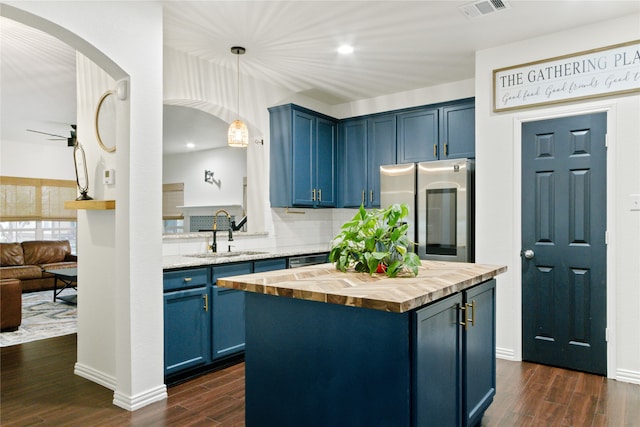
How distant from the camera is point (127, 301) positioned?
106 inches

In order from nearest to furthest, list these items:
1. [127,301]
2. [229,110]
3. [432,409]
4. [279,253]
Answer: [432,409]
[127,301]
[279,253]
[229,110]

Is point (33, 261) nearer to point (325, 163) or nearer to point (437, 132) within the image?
point (325, 163)

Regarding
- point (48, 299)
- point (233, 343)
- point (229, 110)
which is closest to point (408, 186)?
point (229, 110)

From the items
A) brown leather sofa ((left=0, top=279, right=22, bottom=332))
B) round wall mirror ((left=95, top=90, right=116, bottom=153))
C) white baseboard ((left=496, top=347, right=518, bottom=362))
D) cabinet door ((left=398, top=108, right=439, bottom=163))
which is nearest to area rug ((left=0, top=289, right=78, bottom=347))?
brown leather sofa ((left=0, top=279, right=22, bottom=332))

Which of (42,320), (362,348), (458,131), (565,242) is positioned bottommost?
(42,320)

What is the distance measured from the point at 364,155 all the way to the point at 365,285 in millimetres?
Answer: 3394

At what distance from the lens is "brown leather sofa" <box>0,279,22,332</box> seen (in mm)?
4395

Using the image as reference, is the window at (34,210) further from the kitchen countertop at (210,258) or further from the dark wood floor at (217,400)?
the kitchen countertop at (210,258)

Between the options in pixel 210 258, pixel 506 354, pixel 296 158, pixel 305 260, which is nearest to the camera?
pixel 210 258

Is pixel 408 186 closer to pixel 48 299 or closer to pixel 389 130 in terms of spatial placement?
pixel 389 130

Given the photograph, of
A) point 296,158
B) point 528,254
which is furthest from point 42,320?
point 528,254

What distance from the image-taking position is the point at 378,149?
195 inches

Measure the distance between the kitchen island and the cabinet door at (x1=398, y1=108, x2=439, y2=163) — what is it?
2526mm

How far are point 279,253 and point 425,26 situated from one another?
227 cm
